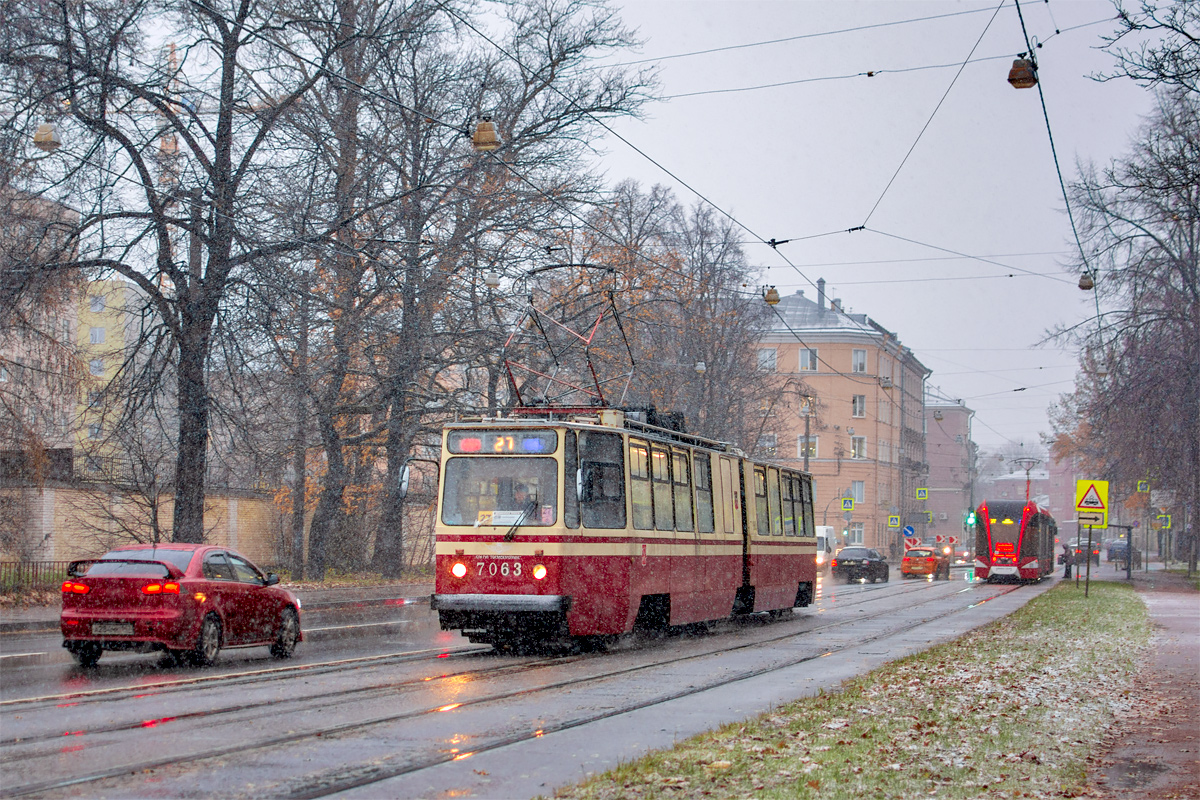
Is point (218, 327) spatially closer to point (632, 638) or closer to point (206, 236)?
point (206, 236)

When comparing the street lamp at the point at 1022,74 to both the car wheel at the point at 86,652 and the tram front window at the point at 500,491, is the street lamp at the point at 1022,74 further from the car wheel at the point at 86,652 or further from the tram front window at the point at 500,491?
the car wheel at the point at 86,652

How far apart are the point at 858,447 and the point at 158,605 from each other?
7175 cm

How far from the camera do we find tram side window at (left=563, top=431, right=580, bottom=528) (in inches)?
621

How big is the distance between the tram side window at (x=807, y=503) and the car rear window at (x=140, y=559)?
47.4ft

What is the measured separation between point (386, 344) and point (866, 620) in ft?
44.7

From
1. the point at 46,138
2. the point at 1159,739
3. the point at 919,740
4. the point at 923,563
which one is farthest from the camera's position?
the point at 923,563

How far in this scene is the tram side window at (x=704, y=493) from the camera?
1956cm

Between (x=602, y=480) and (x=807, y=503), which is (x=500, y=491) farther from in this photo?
(x=807, y=503)

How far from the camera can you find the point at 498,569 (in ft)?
51.6

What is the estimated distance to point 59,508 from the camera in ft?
105

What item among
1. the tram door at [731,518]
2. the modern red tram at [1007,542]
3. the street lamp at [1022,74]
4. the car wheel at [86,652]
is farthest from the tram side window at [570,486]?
the modern red tram at [1007,542]

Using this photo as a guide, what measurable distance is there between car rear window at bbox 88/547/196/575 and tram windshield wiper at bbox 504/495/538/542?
3.67m

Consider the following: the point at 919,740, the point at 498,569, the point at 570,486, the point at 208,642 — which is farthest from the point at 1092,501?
the point at 919,740

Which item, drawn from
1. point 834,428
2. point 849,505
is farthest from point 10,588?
point 834,428
